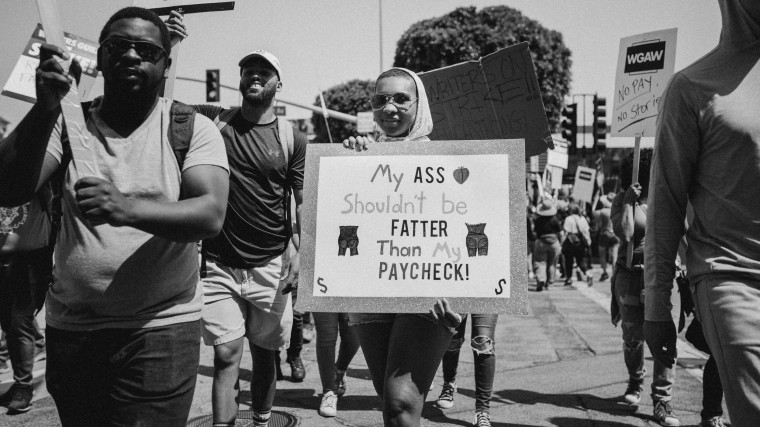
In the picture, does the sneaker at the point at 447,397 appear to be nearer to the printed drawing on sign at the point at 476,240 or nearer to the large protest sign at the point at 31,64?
the printed drawing on sign at the point at 476,240

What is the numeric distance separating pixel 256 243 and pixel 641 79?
12.2 feet

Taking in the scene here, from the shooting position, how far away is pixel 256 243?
13.7ft

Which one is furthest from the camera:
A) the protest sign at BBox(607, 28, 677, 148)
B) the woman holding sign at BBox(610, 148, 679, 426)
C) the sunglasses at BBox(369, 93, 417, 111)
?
the protest sign at BBox(607, 28, 677, 148)

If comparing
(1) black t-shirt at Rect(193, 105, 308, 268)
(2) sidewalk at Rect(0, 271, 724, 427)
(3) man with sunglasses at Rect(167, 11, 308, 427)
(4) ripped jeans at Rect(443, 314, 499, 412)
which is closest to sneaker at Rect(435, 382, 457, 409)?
(2) sidewalk at Rect(0, 271, 724, 427)

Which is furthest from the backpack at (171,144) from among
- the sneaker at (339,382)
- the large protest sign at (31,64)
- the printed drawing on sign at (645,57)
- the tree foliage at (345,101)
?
the tree foliage at (345,101)

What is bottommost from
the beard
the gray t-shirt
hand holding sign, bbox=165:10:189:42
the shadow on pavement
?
the shadow on pavement

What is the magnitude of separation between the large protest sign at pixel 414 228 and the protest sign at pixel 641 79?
328 cm

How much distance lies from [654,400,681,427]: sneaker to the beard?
330cm

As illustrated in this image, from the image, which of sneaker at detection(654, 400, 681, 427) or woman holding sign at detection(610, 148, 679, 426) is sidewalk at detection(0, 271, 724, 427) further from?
woman holding sign at detection(610, 148, 679, 426)

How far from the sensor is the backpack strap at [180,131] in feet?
7.64

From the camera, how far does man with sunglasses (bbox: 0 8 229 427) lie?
2.24 metres

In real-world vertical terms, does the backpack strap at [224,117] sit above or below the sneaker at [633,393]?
above

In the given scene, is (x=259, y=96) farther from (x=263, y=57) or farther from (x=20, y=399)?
(x=20, y=399)

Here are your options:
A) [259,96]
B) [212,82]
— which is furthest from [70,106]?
[212,82]
